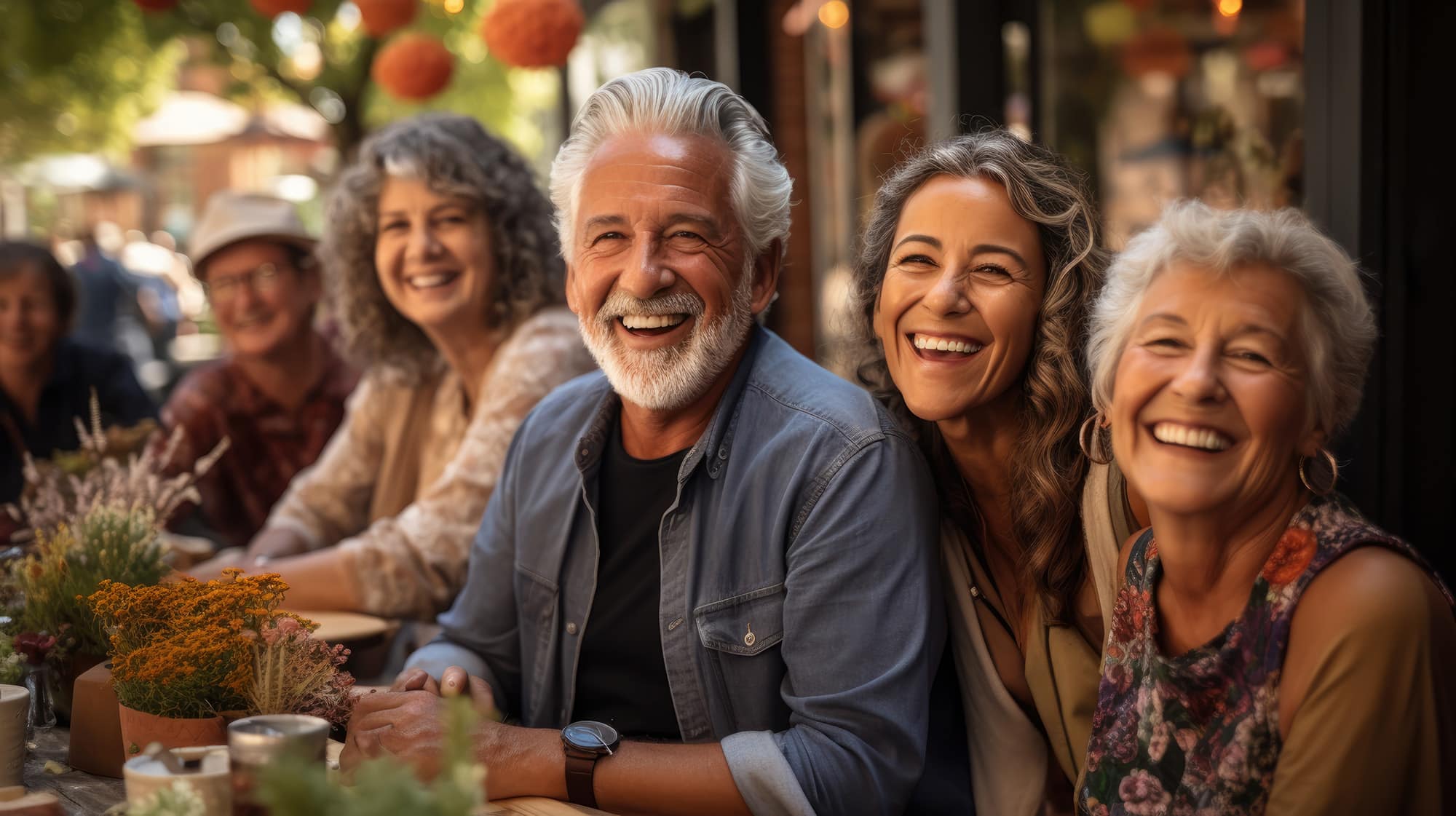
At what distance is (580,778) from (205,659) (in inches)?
24.7

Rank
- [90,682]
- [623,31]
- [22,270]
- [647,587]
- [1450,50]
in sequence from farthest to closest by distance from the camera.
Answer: [623,31] → [22,270] → [1450,50] → [647,587] → [90,682]

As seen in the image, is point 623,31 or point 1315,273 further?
point 623,31

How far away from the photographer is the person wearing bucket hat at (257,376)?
465 cm

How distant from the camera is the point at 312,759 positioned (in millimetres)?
1745

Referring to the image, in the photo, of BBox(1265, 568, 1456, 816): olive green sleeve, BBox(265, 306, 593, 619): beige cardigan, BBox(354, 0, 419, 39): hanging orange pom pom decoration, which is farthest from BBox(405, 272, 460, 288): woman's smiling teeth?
BBox(1265, 568, 1456, 816): olive green sleeve

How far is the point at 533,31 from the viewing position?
190 inches

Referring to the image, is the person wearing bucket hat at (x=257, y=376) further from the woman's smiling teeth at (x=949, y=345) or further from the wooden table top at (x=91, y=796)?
the woman's smiling teeth at (x=949, y=345)

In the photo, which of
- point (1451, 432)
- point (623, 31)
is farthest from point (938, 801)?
point (623, 31)

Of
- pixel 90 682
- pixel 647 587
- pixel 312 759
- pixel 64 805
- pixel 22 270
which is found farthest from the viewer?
pixel 22 270

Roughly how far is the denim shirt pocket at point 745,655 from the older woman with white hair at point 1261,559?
0.62 metres

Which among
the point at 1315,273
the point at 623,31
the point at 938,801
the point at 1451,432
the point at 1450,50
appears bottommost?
the point at 938,801

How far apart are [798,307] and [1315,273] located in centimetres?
578

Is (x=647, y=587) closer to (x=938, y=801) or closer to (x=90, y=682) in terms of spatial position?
(x=938, y=801)

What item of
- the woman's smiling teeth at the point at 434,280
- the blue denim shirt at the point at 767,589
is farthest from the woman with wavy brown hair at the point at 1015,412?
the woman's smiling teeth at the point at 434,280
